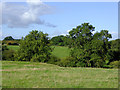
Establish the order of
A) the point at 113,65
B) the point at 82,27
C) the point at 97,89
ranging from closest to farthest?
the point at 97,89
the point at 113,65
the point at 82,27

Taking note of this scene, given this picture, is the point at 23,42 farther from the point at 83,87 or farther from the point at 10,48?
the point at 83,87

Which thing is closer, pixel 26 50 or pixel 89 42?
pixel 89 42

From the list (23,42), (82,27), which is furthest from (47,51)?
(82,27)

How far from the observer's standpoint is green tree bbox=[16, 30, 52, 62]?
6475cm

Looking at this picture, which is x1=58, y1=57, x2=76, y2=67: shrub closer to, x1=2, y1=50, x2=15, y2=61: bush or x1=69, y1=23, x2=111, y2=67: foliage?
x1=69, y1=23, x2=111, y2=67: foliage

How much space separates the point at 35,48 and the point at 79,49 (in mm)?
16303

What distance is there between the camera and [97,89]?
11562mm

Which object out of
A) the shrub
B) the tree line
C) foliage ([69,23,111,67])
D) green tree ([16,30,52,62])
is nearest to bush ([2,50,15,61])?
the tree line

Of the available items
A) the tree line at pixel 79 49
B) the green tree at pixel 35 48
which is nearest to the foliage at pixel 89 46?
the tree line at pixel 79 49

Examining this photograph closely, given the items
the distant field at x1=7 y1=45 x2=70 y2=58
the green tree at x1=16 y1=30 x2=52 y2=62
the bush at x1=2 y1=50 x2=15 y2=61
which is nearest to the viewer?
the green tree at x1=16 y1=30 x2=52 y2=62

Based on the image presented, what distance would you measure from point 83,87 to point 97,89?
2.93ft

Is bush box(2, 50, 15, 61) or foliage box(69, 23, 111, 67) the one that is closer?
foliage box(69, 23, 111, 67)

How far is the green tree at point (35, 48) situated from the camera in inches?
2549

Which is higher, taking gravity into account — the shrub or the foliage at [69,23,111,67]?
the foliage at [69,23,111,67]
